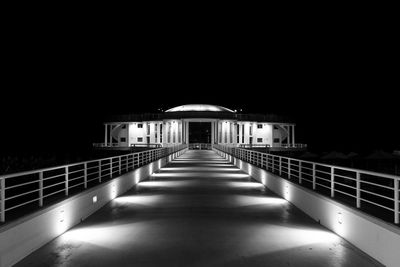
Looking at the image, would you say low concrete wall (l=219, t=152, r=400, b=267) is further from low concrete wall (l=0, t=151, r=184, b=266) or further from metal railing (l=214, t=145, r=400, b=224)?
low concrete wall (l=0, t=151, r=184, b=266)

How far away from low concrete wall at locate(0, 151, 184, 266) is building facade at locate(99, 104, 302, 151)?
216ft

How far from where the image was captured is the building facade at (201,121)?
79.7m

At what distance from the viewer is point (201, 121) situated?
8200cm

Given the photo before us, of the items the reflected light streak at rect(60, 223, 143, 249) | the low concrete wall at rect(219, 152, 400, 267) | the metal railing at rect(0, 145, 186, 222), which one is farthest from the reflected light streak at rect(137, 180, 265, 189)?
the reflected light streak at rect(60, 223, 143, 249)

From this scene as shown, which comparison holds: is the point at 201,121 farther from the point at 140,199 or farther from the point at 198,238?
the point at 198,238

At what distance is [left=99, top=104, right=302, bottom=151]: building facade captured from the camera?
79.7 meters

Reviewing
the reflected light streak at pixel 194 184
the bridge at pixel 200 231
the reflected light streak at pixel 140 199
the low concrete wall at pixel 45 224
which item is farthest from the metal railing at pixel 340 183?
the low concrete wall at pixel 45 224

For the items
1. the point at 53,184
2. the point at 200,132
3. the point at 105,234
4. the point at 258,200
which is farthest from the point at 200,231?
the point at 200,132

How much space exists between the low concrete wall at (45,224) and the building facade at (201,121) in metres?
65.7

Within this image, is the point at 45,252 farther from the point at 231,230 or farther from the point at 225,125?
the point at 225,125

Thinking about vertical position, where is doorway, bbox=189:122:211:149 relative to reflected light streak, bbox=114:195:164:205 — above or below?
Result: above

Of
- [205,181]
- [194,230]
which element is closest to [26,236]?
[194,230]

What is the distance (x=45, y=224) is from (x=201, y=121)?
73854 mm

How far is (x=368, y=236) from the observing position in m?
7.54
